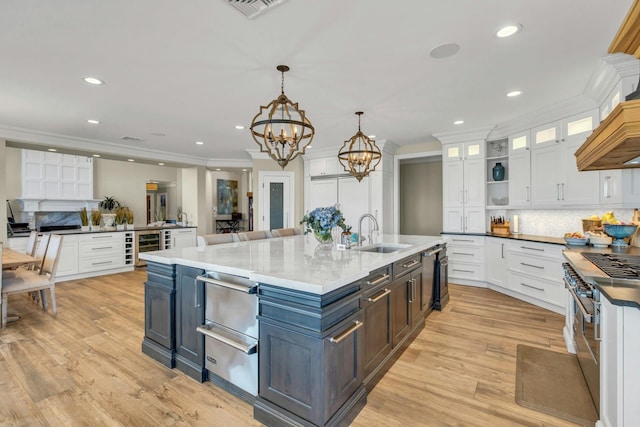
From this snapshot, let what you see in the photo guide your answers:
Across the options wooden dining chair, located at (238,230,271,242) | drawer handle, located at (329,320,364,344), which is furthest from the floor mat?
wooden dining chair, located at (238,230,271,242)

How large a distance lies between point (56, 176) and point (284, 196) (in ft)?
16.9

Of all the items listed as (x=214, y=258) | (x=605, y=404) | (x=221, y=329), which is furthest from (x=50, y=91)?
(x=605, y=404)

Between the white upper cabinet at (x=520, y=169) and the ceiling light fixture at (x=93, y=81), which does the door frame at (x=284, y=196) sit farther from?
the white upper cabinet at (x=520, y=169)

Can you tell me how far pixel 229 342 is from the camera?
6.23 feet

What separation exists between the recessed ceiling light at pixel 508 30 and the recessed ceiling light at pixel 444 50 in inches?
11.8

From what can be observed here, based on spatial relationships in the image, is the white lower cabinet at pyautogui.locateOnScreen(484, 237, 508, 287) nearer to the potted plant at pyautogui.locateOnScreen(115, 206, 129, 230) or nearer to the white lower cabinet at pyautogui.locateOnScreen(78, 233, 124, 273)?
the white lower cabinet at pyautogui.locateOnScreen(78, 233, 124, 273)

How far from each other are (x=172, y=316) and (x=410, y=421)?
1909 mm

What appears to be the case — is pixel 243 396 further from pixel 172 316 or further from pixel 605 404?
pixel 605 404

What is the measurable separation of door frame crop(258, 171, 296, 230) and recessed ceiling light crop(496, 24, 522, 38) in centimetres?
512

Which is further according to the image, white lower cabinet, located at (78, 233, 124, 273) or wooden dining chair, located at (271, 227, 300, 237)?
white lower cabinet, located at (78, 233, 124, 273)

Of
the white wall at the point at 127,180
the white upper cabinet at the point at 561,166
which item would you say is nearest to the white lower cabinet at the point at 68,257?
the white wall at the point at 127,180

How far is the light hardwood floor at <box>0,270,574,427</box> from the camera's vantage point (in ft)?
6.13

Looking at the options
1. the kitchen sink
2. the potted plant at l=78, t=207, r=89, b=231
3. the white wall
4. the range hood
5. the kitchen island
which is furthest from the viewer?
the white wall

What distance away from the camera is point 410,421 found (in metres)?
1.84
